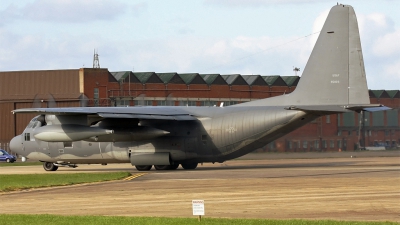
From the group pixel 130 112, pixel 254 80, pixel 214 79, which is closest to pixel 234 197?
pixel 130 112

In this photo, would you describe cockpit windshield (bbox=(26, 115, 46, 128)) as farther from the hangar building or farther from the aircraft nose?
the hangar building

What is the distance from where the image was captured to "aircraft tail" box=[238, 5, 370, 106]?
3906cm

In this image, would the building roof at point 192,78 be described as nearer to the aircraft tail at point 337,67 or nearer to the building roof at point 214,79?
the building roof at point 214,79

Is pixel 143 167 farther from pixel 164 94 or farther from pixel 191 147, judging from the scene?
pixel 164 94

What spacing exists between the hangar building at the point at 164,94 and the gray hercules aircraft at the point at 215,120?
25.6m

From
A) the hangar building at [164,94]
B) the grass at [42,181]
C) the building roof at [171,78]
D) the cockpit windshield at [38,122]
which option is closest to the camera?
the grass at [42,181]

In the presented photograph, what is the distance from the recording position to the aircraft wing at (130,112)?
38438mm

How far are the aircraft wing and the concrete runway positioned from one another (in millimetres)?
6292

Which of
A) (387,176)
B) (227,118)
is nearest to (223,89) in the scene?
(227,118)

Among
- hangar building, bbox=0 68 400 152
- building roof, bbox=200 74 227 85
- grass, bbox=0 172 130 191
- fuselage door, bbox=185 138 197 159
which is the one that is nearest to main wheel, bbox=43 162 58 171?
grass, bbox=0 172 130 191

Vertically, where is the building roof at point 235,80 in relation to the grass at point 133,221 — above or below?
above

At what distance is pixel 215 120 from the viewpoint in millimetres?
41719

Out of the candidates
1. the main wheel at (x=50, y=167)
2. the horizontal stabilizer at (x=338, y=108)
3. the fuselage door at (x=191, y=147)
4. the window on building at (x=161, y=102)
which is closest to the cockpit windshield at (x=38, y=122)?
the main wheel at (x=50, y=167)

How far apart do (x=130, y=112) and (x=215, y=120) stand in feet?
17.8
